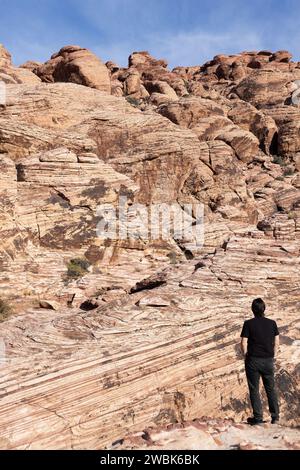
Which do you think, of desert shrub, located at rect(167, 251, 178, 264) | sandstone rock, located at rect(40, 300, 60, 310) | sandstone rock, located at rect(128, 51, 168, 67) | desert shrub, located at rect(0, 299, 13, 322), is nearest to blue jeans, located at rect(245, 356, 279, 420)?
A: sandstone rock, located at rect(40, 300, 60, 310)

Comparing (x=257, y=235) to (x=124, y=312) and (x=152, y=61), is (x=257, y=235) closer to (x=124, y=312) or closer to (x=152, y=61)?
(x=124, y=312)

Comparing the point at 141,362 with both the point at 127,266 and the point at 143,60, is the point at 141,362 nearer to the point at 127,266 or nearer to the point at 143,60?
the point at 127,266

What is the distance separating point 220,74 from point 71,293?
8546 centimetres

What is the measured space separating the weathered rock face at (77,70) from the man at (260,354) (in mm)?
44524

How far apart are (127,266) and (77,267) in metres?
3.03

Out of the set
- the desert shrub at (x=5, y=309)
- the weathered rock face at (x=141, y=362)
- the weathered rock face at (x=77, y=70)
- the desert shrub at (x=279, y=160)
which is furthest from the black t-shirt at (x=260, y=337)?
the weathered rock face at (x=77, y=70)

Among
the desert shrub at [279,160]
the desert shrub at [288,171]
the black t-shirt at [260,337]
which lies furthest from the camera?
the desert shrub at [279,160]

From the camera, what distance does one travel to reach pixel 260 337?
638cm

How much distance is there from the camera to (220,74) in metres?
88.7

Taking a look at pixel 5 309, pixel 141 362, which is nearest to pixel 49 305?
pixel 5 309

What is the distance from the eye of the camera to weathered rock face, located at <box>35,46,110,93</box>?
153ft

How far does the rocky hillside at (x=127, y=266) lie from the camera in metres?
8.05

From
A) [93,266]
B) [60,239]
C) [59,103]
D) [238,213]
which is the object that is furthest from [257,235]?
[59,103]

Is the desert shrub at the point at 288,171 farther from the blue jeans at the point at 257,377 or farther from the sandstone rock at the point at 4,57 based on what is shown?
the blue jeans at the point at 257,377
